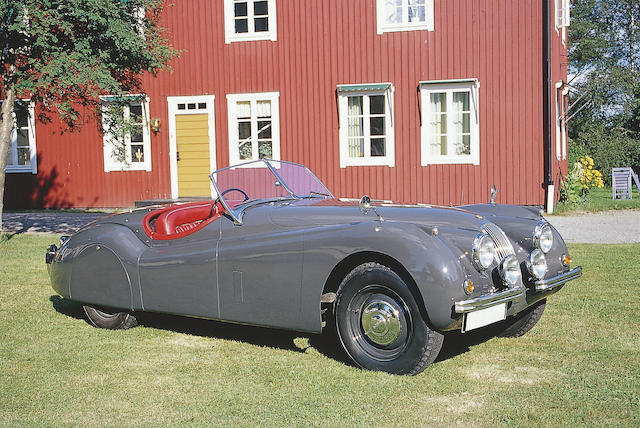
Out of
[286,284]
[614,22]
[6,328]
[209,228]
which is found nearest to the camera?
[286,284]

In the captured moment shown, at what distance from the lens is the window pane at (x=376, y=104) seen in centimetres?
1639

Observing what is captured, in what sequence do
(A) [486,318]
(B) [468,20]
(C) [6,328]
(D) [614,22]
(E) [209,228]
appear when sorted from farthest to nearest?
(D) [614,22] < (B) [468,20] < (C) [6,328] < (E) [209,228] < (A) [486,318]

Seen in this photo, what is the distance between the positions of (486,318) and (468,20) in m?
12.8

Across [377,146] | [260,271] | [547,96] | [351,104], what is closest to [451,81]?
[547,96]

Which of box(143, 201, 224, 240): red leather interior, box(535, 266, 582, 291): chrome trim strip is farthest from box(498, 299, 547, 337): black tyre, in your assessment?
box(143, 201, 224, 240): red leather interior

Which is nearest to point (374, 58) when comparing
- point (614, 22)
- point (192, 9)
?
point (192, 9)

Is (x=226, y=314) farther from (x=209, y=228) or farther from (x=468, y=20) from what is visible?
(x=468, y=20)

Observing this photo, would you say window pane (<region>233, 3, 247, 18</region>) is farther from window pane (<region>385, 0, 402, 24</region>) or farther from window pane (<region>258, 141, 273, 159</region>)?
window pane (<region>385, 0, 402, 24</region>)

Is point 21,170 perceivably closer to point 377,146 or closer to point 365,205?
point 377,146

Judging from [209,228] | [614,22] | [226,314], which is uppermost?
[614,22]

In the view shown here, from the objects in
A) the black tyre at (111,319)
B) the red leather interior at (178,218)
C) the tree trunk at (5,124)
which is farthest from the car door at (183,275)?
the tree trunk at (5,124)

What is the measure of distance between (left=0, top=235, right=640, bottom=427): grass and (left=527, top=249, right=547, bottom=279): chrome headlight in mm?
578

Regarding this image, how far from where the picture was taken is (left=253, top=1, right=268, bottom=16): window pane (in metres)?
16.9

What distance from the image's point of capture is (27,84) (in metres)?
10.3
